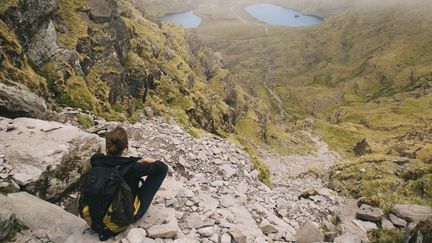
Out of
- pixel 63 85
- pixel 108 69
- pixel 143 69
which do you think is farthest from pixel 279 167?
pixel 63 85

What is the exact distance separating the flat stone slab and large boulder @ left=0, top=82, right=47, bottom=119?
17220 mm

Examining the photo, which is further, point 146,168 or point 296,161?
point 296,161

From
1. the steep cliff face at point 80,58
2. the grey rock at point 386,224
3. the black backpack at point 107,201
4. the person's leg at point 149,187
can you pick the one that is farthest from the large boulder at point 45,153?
the grey rock at point 386,224

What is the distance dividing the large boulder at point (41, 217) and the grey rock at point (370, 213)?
12.6 meters

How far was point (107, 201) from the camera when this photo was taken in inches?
385

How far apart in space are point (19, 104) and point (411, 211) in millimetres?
18320

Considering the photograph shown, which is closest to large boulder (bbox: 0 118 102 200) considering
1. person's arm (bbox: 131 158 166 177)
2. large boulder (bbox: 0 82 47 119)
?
large boulder (bbox: 0 82 47 119)

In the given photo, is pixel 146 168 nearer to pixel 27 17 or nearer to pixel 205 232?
pixel 205 232

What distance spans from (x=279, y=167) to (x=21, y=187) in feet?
232

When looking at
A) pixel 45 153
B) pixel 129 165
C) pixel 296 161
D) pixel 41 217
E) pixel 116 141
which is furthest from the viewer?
pixel 296 161

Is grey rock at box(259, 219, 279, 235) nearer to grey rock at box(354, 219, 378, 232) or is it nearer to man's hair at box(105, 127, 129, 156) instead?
grey rock at box(354, 219, 378, 232)

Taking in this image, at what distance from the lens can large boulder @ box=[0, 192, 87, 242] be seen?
10023 mm

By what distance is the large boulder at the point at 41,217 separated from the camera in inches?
395

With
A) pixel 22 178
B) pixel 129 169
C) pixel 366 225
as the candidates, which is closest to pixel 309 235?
pixel 366 225
